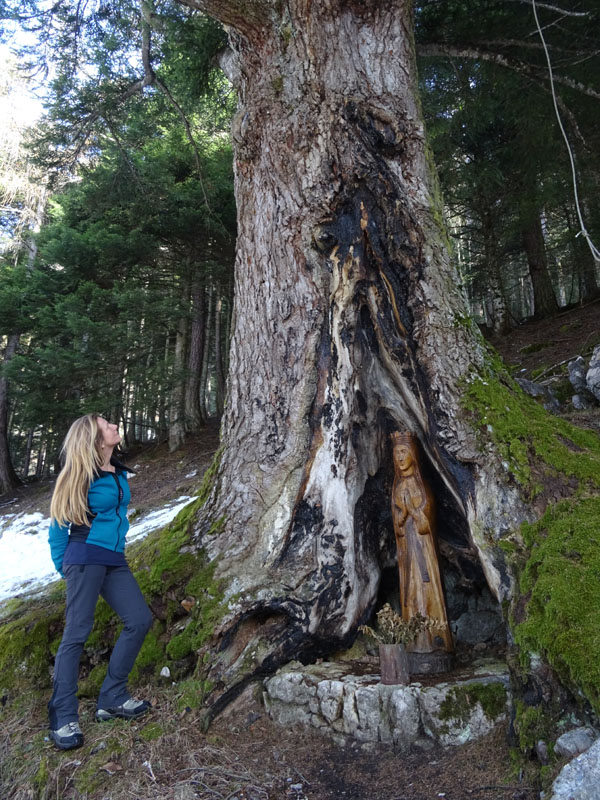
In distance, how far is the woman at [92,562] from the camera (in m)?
3.64

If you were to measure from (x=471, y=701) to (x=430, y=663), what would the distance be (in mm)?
710

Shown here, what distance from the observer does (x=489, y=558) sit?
3811 mm

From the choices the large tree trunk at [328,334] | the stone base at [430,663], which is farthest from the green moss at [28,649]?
the stone base at [430,663]

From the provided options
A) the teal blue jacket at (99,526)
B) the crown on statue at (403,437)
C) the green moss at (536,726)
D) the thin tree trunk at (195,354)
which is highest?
the thin tree trunk at (195,354)

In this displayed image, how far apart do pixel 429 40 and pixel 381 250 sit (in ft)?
16.5

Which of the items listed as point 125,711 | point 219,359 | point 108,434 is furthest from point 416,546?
point 219,359

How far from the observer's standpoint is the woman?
3.64 metres

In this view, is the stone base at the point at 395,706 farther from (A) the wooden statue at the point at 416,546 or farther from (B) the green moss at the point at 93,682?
(B) the green moss at the point at 93,682

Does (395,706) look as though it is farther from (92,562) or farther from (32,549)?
(32,549)

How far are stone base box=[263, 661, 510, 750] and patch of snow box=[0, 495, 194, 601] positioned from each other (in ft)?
13.5

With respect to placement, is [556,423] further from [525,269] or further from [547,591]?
[525,269]

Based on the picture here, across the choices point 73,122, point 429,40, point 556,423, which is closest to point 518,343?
point 429,40

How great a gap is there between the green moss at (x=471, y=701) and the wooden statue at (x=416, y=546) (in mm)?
771

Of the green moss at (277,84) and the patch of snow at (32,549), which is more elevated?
the green moss at (277,84)
